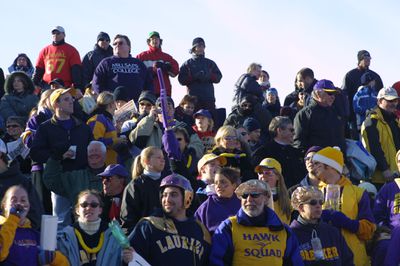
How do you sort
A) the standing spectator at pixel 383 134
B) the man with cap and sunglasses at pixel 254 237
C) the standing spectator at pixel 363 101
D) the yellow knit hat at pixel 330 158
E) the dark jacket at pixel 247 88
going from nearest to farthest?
the man with cap and sunglasses at pixel 254 237 < the yellow knit hat at pixel 330 158 < the standing spectator at pixel 383 134 < the dark jacket at pixel 247 88 < the standing spectator at pixel 363 101

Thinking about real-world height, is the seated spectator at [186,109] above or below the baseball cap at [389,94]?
above

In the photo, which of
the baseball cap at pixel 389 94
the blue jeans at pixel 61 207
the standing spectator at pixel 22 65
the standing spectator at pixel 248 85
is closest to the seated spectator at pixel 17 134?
the blue jeans at pixel 61 207

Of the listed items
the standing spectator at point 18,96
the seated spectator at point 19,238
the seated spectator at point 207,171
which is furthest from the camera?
the standing spectator at point 18,96

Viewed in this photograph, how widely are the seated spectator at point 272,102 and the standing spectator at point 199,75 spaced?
3.08ft

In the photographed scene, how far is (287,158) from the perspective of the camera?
40.2ft

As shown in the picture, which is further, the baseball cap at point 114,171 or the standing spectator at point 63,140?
the standing spectator at point 63,140

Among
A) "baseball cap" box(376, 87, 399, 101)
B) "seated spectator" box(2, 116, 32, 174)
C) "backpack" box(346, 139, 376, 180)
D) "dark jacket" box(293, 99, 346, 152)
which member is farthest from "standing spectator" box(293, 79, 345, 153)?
"seated spectator" box(2, 116, 32, 174)

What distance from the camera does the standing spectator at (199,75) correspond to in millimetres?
16516

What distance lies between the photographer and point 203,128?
13.7 meters

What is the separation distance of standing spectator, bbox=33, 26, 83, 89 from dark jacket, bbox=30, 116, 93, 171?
16.4ft

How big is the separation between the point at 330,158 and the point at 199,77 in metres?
6.34

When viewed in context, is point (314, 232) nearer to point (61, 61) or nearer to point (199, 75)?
point (199, 75)

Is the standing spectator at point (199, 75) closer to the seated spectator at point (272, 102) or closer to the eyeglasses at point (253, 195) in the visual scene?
the seated spectator at point (272, 102)

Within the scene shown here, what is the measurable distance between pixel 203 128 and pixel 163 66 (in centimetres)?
292
